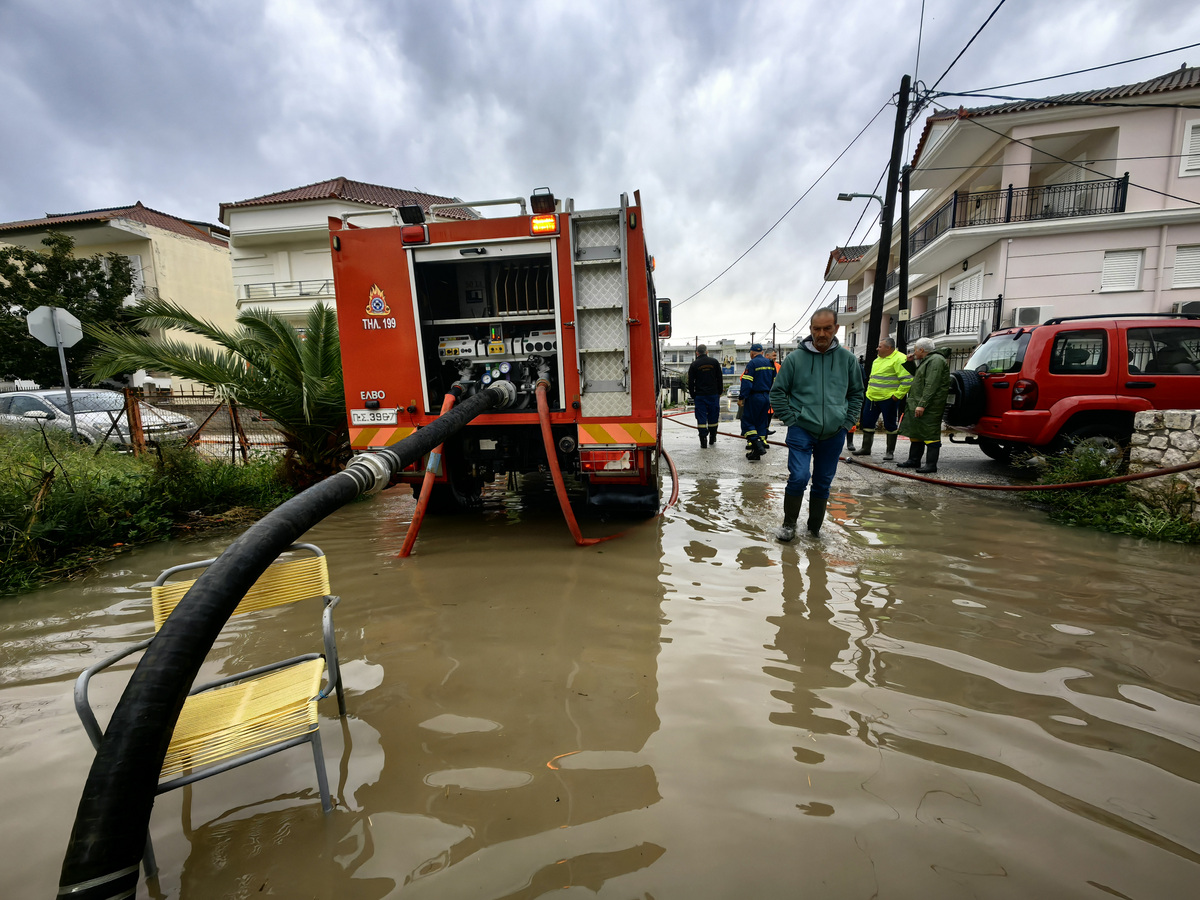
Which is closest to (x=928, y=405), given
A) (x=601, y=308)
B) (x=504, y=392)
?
(x=601, y=308)

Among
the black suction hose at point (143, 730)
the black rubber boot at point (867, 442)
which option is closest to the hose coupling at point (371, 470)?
the black suction hose at point (143, 730)

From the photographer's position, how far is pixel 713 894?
145 centimetres

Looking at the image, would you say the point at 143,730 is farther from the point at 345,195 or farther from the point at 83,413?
the point at 345,195

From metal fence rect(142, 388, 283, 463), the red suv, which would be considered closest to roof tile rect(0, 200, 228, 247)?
metal fence rect(142, 388, 283, 463)

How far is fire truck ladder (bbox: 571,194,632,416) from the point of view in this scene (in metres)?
4.27

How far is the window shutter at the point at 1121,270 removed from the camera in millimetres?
15212

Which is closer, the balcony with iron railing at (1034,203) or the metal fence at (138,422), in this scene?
the metal fence at (138,422)

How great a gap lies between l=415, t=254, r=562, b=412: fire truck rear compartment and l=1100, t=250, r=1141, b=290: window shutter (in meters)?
18.5

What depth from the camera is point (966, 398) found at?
6.69 meters

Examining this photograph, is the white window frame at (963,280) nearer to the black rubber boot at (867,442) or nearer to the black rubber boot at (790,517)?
the black rubber boot at (867,442)

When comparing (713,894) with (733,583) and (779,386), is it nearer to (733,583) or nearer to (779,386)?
(733,583)

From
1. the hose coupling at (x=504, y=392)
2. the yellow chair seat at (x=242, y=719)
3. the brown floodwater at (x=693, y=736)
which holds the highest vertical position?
the hose coupling at (x=504, y=392)

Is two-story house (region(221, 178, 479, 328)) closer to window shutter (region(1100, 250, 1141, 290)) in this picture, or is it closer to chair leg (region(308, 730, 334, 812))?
window shutter (region(1100, 250, 1141, 290))

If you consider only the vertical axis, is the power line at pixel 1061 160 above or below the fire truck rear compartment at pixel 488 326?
above
